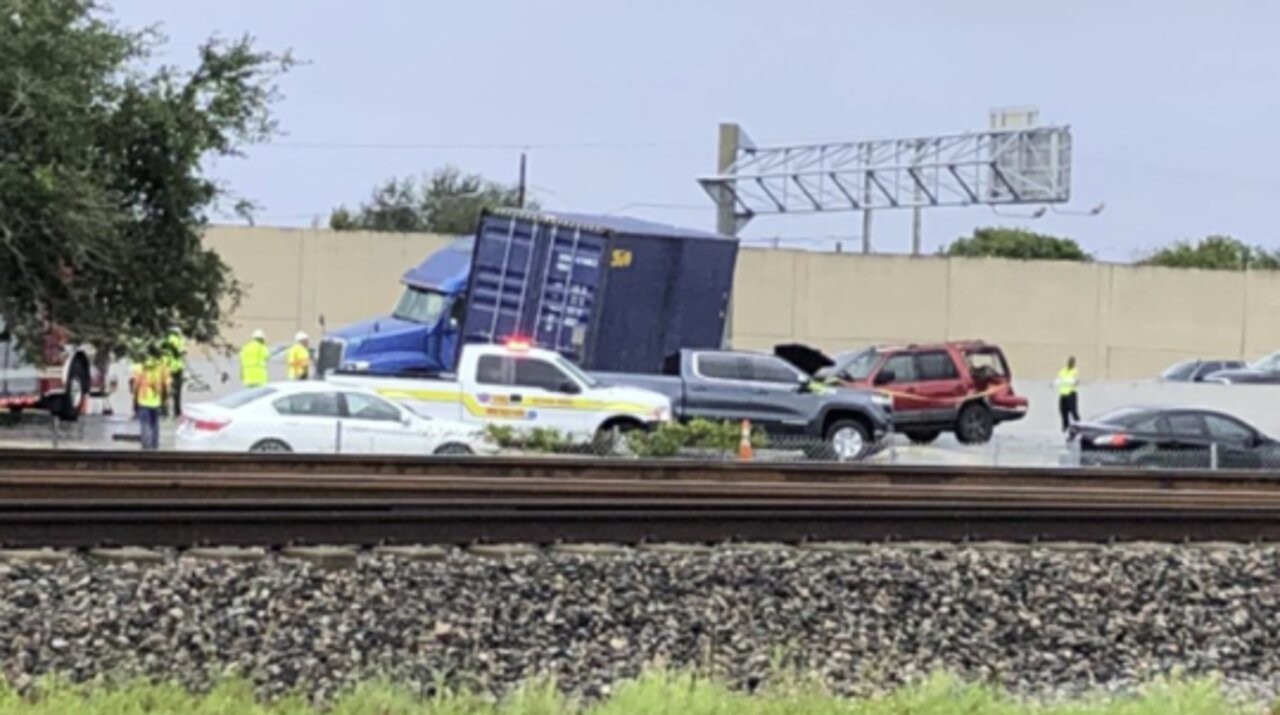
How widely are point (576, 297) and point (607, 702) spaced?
23.8 metres

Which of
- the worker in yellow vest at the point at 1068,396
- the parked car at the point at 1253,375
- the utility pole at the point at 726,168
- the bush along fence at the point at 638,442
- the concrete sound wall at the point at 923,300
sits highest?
the utility pole at the point at 726,168

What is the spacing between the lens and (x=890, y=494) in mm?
18578

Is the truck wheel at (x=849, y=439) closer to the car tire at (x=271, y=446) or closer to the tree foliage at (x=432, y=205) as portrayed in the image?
the car tire at (x=271, y=446)

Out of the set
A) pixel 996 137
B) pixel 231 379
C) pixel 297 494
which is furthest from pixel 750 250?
pixel 297 494

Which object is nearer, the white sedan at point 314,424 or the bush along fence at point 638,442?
the white sedan at point 314,424

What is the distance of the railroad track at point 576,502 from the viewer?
45.7 ft

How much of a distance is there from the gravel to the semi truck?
63.3 feet

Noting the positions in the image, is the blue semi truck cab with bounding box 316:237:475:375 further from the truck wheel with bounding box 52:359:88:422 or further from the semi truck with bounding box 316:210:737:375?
the truck wheel with bounding box 52:359:88:422

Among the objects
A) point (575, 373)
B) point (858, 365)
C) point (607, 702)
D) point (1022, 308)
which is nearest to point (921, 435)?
point (858, 365)

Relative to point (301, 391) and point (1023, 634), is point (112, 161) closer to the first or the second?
point (301, 391)

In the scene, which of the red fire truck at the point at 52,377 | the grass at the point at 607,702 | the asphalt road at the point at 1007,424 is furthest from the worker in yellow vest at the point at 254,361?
the grass at the point at 607,702

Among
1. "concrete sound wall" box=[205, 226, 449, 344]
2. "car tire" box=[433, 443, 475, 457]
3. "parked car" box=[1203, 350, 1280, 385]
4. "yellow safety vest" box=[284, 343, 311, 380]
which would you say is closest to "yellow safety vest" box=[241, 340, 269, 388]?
"yellow safety vest" box=[284, 343, 311, 380]

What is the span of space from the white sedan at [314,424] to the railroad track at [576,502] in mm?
4335

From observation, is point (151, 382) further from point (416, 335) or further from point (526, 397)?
point (416, 335)
